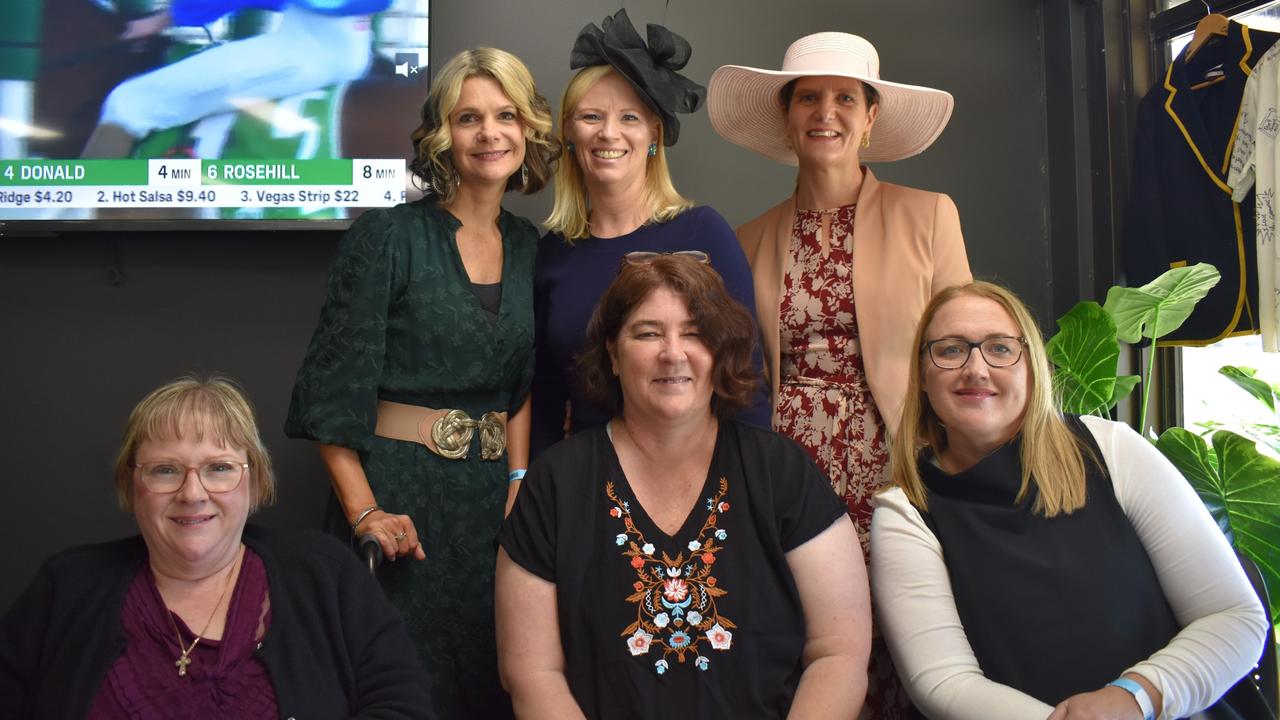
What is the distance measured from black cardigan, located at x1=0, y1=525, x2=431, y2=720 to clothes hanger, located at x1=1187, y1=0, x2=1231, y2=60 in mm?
2721

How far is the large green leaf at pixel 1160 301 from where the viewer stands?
8.93 ft

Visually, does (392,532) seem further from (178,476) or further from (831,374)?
(831,374)

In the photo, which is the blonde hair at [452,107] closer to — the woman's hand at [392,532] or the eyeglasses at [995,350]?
the woman's hand at [392,532]

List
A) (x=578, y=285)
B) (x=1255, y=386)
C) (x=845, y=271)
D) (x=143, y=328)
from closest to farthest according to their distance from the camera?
(x=578, y=285) → (x=845, y=271) → (x=1255, y=386) → (x=143, y=328)

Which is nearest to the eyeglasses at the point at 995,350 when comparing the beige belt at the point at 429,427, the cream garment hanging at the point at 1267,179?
the beige belt at the point at 429,427

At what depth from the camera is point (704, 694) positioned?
1.74 metres

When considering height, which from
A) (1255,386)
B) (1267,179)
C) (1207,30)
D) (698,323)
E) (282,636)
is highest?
(1207,30)

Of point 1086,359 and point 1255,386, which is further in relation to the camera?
point 1086,359

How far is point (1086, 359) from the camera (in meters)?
2.80

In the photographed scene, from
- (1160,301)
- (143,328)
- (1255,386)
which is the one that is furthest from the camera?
(143,328)

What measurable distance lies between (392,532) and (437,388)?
1.00 feet

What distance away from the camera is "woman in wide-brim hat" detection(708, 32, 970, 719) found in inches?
91.0

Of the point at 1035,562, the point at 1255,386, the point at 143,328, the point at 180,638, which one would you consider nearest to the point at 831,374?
the point at 1035,562

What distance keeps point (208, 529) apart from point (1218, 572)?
1.65 m
